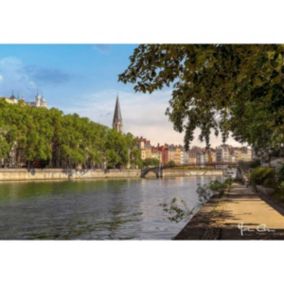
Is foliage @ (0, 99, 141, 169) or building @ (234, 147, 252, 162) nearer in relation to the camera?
building @ (234, 147, 252, 162)

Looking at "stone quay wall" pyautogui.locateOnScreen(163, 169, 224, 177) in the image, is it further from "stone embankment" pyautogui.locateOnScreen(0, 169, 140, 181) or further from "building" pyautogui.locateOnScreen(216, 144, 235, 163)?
"building" pyautogui.locateOnScreen(216, 144, 235, 163)

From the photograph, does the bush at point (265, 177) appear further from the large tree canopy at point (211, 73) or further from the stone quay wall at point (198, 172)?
the large tree canopy at point (211, 73)

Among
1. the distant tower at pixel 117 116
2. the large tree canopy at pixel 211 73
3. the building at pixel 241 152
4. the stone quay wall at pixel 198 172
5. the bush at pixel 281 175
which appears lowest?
the bush at pixel 281 175

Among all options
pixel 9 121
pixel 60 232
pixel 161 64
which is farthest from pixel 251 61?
pixel 9 121

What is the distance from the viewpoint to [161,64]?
15.7ft

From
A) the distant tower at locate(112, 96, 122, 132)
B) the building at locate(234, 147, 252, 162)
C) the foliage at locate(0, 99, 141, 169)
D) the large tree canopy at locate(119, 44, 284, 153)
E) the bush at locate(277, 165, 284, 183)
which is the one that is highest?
the foliage at locate(0, 99, 141, 169)

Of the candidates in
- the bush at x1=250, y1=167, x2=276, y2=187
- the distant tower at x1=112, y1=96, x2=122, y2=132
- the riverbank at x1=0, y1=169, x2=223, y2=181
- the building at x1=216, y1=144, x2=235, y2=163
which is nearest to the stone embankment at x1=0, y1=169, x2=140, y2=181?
the riverbank at x1=0, y1=169, x2=223, y2=181

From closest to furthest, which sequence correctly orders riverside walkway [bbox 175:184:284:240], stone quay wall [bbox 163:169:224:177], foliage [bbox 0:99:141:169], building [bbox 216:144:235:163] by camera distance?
riverside walkway [bbox 175:184:284:240] < building [bbox 216:144:235:163] < stone quay wall [bbox 163:169:224:177] < foliage [bbox 0:99:141:169]

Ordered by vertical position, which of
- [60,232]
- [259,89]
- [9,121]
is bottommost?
[60,232]

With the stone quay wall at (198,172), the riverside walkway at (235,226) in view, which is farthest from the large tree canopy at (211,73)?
the stone quay wall at (198,172)

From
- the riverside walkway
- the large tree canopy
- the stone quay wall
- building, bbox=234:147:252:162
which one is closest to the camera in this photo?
the large tree canopy
